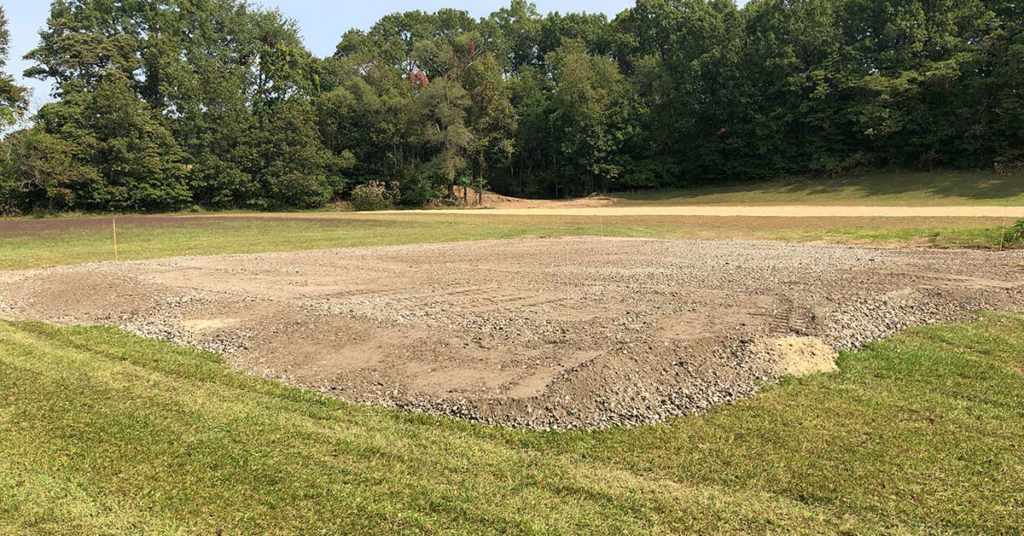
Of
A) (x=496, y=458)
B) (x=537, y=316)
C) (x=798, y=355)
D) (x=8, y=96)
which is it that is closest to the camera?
(x=496, y=458)

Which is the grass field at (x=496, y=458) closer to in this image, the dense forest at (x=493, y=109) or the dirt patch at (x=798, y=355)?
the dirt patch at (x=798, y=355)

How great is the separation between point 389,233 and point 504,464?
24066 mm

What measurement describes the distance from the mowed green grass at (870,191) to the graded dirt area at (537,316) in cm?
2932

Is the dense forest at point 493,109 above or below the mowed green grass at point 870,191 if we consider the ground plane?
above

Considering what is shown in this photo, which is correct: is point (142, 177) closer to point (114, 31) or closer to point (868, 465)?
point (114, 31)

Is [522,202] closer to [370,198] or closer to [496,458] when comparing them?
[370,198]

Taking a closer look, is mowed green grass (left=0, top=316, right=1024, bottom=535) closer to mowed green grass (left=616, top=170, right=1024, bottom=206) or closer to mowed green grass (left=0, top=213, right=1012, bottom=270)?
mowed green grass (left=0, top=213, right=1012, bottom=270)

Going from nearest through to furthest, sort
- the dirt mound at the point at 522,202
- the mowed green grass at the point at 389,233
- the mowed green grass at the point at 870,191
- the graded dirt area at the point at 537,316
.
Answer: the graded dirt area at the point at 537,316, the mowed green grass at the point at 389,233, the mowed green grass at the point at 870,191, the dirt mound at the point at 522,202

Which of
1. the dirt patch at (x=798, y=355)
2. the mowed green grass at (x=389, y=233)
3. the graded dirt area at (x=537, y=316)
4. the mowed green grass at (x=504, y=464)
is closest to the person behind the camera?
the mowed green grass at (x=504, y=464)

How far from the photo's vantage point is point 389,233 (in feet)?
92.2

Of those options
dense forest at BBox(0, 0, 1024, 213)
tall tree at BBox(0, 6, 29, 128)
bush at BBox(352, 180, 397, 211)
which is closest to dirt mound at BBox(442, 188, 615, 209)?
dense forest at BBox(0, 0, 1024, 213)

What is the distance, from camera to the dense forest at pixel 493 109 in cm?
4900

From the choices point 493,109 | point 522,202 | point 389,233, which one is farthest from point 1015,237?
point 493,109

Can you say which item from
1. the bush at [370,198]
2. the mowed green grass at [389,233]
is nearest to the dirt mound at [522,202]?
the bush at [370,198]
